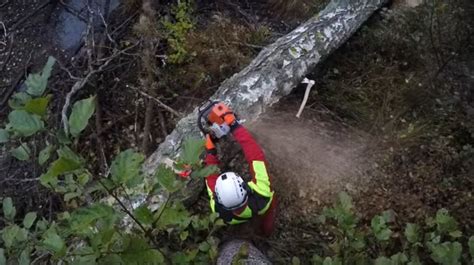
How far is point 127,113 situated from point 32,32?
1719 millimetres

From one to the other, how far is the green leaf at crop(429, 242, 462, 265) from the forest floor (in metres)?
1.92

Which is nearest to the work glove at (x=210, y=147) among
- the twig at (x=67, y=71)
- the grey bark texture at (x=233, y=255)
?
the grey bark texture at (x=233, y=255)

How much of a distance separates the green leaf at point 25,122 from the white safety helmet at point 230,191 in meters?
2.37

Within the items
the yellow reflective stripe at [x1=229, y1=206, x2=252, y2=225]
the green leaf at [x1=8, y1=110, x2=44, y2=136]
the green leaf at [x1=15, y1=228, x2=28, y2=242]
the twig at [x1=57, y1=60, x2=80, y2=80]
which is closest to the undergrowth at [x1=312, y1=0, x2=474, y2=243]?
the yellow reflective stripe at [x1=229, y1=206, x2=252, y2=225]

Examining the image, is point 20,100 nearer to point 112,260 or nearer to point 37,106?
point 37,106

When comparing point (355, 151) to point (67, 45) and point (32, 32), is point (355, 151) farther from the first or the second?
point (32, 32)

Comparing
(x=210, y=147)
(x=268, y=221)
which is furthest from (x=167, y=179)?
(x=268, y=221)

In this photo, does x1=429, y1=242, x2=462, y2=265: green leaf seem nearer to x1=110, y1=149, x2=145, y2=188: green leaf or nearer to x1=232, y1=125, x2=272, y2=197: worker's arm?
x1=110, y1=149, x2=145, y2=188: green leaf

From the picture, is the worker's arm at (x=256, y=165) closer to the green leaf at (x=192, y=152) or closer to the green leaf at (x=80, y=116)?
the green leaf at (x=192, y=152)

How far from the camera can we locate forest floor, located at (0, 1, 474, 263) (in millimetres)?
4871

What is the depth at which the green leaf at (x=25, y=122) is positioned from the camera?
1.73 meters

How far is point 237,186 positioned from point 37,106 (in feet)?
7.99

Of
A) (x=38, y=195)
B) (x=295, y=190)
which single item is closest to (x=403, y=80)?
(x=295, y=190)

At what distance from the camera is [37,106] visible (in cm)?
172
